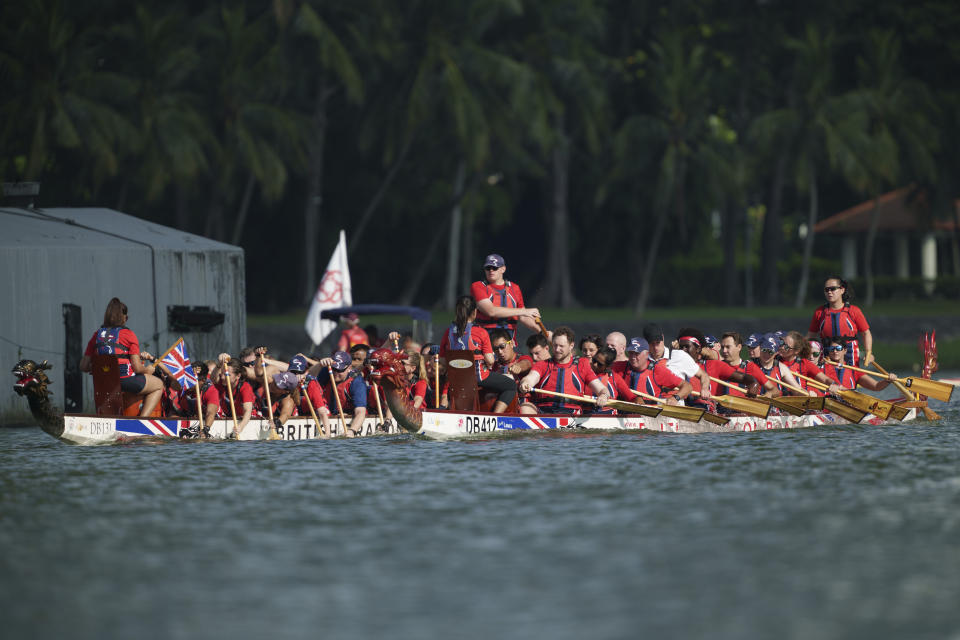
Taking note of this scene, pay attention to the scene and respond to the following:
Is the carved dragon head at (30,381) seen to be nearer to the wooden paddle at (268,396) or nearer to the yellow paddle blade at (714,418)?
the wooden paddle at (268,396)

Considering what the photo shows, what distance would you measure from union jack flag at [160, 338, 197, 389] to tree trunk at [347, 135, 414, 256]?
33.7 m

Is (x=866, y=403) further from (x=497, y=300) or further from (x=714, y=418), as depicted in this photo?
(x=497, y=300)

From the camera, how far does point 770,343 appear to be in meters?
21.7

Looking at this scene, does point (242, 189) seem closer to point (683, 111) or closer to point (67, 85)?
point (67, 85)

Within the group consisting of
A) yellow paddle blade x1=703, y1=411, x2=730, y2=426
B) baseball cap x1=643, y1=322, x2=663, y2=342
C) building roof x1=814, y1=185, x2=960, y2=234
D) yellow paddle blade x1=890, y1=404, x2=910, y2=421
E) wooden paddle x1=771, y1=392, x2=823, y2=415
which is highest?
building roof x1=814, y1=185, x2=960, y2=234

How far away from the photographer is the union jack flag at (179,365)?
1998cm

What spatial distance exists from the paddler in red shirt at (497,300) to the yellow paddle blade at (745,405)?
2.96m

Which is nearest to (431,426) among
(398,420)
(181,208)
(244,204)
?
(398,420)

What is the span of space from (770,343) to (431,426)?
17.0 ft

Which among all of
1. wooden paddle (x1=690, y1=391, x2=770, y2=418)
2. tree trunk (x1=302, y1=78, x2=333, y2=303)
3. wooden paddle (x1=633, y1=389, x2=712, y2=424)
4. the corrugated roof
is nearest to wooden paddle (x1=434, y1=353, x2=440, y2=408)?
wooden paddle (x1=633, y1=389, x2=712, y2=424)

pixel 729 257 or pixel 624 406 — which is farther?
pixel 729 257

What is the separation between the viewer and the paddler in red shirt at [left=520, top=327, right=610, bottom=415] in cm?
1981

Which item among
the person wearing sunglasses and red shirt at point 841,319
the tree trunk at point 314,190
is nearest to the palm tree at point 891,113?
the tree trunk at point 314,190

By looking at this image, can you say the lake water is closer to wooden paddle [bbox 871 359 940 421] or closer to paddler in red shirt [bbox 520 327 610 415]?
paddler in red shirt [bbox 520 327 610 415]
